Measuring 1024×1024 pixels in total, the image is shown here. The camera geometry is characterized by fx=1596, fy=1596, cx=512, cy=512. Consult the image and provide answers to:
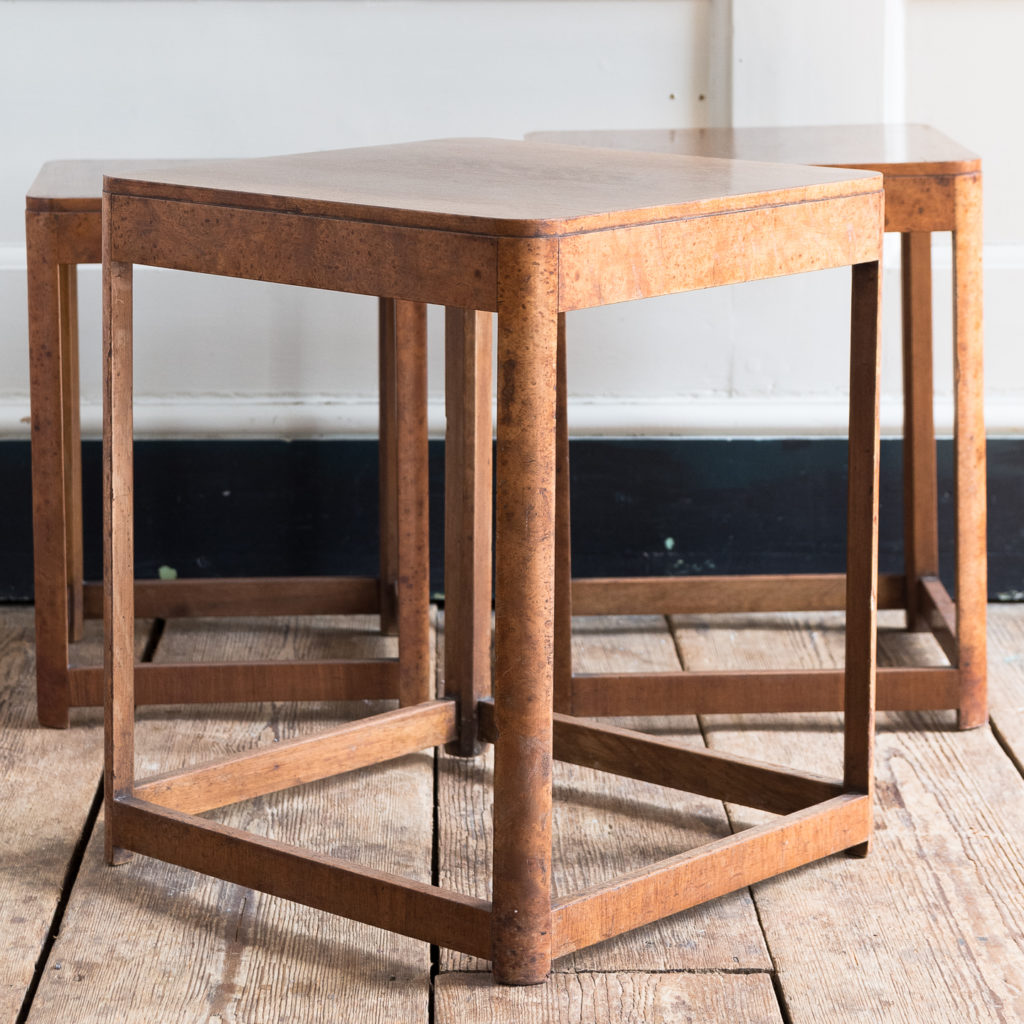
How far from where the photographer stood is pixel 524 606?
0.99 metres

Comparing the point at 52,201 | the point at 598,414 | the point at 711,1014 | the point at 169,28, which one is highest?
the point at 169,28

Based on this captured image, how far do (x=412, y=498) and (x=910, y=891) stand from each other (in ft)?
1.79

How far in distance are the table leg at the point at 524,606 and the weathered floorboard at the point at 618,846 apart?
0.27 feet

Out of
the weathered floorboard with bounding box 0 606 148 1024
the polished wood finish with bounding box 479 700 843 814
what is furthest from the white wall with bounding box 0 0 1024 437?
the polished wood finish with bounding box 479 700 843 814

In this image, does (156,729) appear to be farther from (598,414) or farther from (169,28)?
(169,28)

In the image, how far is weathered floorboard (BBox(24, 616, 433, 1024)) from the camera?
41.2 inches

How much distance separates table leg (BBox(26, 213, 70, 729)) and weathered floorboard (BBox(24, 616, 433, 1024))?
13 centimetres

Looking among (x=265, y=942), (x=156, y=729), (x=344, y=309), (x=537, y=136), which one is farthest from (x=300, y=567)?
(x=265, y=942)

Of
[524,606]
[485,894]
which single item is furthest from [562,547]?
[524,606]

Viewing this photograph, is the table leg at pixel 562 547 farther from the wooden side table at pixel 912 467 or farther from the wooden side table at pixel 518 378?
the wooden side table at pixel 518 378

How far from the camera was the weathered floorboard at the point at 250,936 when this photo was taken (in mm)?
1046

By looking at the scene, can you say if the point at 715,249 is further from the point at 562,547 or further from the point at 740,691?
the point at 740,691

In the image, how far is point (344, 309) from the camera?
193 cm

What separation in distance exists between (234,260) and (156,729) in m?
0.65
